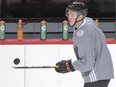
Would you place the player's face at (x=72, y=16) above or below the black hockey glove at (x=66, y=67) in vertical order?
above

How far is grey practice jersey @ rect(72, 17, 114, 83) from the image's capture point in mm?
2104

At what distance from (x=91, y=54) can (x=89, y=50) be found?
1.0 inches

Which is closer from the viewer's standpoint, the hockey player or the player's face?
the hockey player

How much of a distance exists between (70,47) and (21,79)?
0.61m

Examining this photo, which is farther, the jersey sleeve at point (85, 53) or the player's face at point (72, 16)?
the player's face at point (72, 16)

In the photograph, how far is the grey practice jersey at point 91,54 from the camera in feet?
6.90

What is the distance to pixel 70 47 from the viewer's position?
13.4 ft

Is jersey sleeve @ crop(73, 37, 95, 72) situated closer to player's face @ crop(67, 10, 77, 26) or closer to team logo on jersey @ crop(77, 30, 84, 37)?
team logo on jersey @ crop(77, 30, 84, 37)

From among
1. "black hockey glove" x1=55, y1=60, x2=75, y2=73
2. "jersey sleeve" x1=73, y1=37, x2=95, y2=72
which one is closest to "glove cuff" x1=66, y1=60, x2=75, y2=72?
"black hockey glove" x1=55, y1=60, x2=75, y2=73

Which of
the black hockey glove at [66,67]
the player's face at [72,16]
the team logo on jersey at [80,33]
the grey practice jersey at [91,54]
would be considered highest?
the player's face at [72,16]

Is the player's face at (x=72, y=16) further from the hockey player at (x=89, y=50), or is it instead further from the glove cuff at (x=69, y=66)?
the glove cuff at (x=69, y=66)

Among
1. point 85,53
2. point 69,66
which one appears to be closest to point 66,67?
point 69,66

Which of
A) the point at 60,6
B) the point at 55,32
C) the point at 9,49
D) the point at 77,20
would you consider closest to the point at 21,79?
the point at 9,49

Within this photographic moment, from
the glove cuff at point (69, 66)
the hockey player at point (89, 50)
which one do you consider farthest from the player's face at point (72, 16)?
the glove cuff at point (69, 66)
